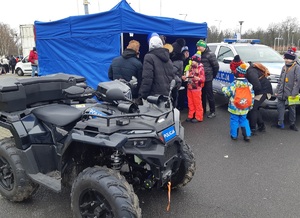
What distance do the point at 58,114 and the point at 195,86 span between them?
439cm

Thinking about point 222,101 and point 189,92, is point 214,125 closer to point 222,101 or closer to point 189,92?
point 189,92

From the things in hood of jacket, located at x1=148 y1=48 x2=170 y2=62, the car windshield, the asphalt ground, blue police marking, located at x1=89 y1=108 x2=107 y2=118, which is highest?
hood of jacket, located at x1=148 y1=48 x2=170 y2=62

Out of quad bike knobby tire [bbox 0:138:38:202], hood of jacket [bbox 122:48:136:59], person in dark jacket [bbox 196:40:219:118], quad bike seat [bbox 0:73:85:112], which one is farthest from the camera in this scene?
person in dark jacket [bbox 196:40:219:118]

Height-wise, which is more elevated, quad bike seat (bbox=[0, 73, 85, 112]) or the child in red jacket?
quad bike seat (bbox=[0, 73, 85, 112])

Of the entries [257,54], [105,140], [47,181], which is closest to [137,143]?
[105,140]

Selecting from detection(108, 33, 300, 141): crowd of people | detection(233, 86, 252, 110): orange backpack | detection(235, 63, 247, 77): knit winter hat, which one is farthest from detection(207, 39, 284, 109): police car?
detection(233, 86, 252, 110): orange backpack

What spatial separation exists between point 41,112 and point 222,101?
23.6 ft

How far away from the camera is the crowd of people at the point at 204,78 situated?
5059 millimetres

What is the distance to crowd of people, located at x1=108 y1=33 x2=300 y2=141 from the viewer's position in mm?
5059

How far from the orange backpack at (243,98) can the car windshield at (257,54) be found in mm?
2849

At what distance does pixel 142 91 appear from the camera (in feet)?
16.4

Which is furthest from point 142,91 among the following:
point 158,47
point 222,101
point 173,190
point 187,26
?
point 222,101

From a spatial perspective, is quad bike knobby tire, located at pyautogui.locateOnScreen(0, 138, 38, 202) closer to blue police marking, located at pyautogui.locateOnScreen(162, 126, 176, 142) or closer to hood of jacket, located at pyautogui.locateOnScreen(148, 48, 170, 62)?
blue police marking, located at pyautogui.locateOnScreen(162, 126, 176, 142)

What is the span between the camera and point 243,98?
17.5 feet
